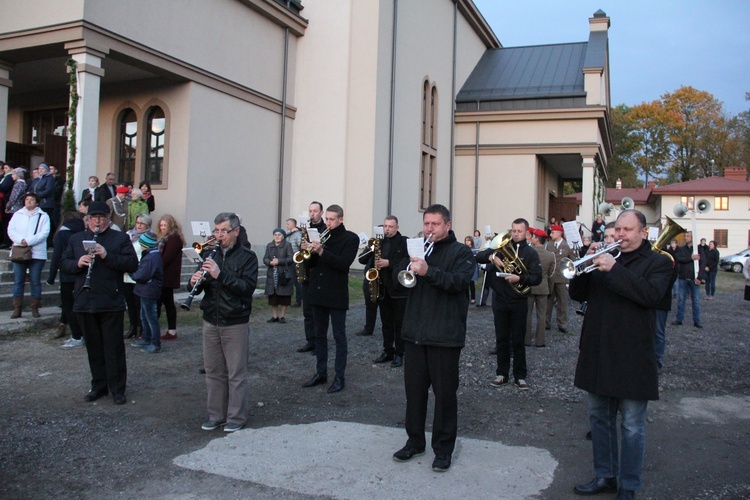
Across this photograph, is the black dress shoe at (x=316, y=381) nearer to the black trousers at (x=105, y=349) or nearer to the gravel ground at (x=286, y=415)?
the gravel ground at (x=286, y=415)

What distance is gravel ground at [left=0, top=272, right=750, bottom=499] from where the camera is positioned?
4543mm

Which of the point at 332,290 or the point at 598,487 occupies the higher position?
the point at 332,290

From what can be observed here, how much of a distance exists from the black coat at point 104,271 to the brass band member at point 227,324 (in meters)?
1.47

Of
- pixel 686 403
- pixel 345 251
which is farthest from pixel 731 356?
pixel 345 251

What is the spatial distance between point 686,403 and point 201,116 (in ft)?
44.7

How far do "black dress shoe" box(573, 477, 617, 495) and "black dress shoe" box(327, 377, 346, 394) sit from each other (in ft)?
10.7

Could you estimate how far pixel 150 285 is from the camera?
875cm

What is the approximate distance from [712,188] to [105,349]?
5122cm

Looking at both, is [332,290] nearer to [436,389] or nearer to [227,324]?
[227,324]

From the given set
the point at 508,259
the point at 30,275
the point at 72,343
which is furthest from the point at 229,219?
the point at 30,275

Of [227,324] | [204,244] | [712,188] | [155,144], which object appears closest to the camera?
[227,324]

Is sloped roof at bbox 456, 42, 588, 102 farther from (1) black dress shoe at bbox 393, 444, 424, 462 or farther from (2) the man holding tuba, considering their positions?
(1) black dress shoe at bbox 393, 444, 424, 462

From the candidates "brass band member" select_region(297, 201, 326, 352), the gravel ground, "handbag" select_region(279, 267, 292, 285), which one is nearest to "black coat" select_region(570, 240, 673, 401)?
the gravel ground

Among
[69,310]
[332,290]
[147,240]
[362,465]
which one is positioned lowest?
[362,465]
